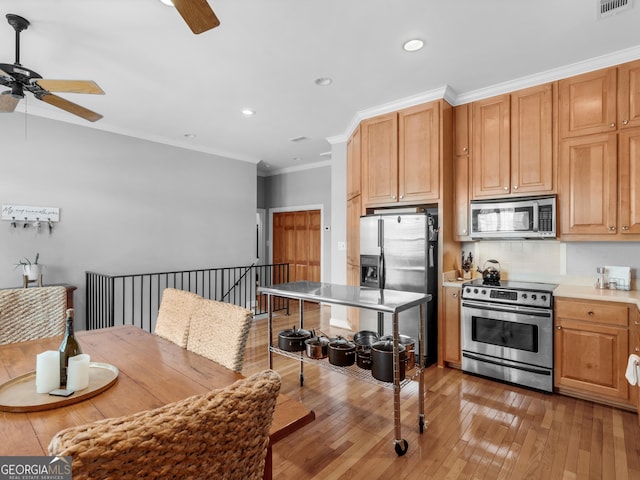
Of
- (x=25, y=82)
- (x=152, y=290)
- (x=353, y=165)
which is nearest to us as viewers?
(x=25, y=82)

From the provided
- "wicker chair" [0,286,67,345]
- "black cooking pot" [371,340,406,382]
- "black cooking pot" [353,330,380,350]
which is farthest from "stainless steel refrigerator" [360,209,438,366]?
"wicker chair" [0,286,67,345]

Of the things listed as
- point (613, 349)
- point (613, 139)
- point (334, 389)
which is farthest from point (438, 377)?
point (613, 139)

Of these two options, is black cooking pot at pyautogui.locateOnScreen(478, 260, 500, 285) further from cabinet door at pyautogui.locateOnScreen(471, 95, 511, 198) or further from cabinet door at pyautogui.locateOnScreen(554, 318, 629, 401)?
cabinet door at pyautogui.locateOnScreen(471, 95, 511, 198)

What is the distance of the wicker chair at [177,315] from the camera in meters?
1.82

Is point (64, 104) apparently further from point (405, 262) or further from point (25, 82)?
point (405, 262)

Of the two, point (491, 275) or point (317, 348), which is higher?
point (491, 275)

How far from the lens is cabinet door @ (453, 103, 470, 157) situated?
360cm

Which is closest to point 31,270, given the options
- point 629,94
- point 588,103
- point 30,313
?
point 30,313

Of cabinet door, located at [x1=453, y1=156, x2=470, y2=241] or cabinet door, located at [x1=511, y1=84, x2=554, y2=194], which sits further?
cabinet door, located at [x1=453, y1=156, x2=470, y2=241]

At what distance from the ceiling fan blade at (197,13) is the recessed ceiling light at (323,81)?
1.77m

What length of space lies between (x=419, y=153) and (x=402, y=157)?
203 mm

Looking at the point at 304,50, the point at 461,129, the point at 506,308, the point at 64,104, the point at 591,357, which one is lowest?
the point at 591,357

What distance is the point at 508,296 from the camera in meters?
3.01

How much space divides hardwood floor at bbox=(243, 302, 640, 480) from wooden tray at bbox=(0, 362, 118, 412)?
1.15 m
